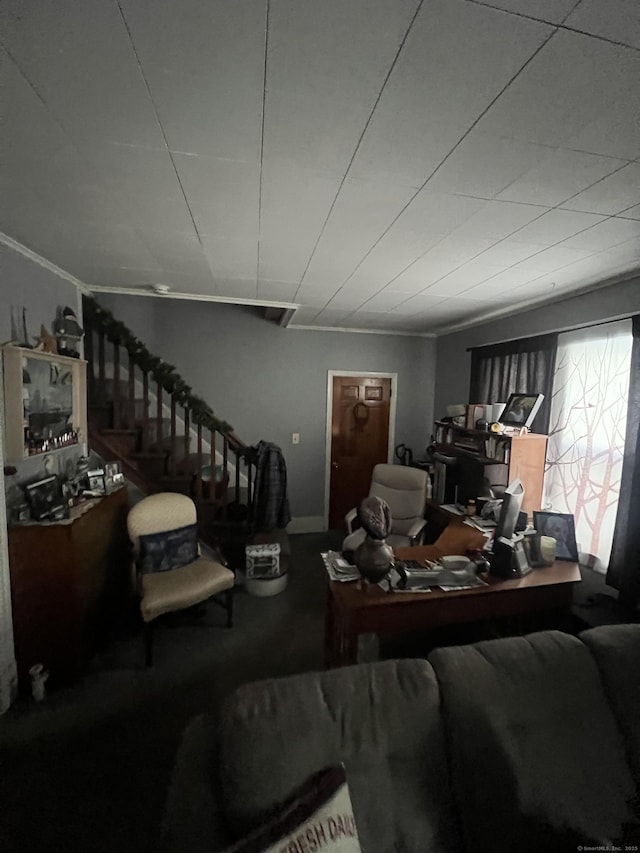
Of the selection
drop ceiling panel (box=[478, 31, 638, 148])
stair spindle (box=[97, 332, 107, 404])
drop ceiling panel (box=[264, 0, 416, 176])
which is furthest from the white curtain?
stair spindle (box=[97, 332, 107, 404])

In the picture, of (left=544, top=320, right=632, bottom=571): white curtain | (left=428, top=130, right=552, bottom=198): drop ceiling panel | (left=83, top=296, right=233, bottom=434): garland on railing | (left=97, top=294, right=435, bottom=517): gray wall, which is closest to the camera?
(left=428, top=130, right=552, bottom=198): drop ceiling panel

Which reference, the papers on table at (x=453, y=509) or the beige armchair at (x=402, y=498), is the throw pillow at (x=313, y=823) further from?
the papers on table at (x=453, y=509)

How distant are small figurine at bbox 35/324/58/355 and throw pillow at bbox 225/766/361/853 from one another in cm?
231

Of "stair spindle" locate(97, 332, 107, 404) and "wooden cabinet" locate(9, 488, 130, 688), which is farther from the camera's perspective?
"stair spindle" locate(97, 332, 107, 404)

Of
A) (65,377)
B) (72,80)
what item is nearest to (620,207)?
(72,80)

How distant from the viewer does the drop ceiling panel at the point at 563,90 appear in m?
0.78

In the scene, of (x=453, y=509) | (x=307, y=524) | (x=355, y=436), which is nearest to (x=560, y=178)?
(x=453, y=509)

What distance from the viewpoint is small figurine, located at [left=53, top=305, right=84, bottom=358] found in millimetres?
2272

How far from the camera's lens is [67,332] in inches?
91.3

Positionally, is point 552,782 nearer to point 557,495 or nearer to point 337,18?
point 337,18

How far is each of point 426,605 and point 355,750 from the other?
0.92 meters

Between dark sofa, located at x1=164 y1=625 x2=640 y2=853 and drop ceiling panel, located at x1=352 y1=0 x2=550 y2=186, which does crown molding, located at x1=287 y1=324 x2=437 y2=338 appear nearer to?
drop ceiling panel, located at x1=352 y1=0 x2=550 y2=186

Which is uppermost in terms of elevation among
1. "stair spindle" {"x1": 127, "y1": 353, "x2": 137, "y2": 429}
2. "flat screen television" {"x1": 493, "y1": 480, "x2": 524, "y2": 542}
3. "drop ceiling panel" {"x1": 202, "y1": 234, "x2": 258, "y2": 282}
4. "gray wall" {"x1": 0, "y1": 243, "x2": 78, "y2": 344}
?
"drop ceiling panel" {"x1": 202, "y1": 234, "x2": 258, "y2": 282}

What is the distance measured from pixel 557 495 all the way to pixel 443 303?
178 centimetres
